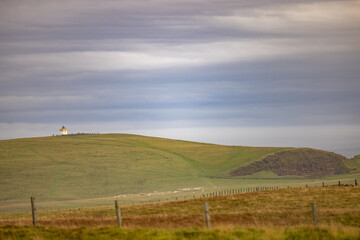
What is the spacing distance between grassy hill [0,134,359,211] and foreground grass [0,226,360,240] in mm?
97857

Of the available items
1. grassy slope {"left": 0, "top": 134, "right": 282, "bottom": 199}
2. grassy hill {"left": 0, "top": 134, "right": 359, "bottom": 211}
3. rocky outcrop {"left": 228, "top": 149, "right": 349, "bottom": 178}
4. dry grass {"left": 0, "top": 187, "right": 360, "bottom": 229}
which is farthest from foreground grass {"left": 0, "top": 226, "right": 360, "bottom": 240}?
rocky outcrop {"left": 228, "top": 149, "right": 349, "bottom": 178}

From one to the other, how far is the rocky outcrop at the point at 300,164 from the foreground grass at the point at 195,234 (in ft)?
439

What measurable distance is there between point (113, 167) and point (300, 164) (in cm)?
5771

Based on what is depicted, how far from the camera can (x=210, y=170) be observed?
16388 cm

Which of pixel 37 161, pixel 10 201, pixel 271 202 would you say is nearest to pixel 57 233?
pixel 271 202

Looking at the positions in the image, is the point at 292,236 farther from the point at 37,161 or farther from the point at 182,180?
the point at 37,161

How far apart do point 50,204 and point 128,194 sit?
22.1 metres

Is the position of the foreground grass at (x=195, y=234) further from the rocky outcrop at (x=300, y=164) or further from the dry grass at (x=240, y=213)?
the rocky outcrop at (x=300, y=164)

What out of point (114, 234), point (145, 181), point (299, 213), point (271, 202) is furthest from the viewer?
point (145, 181)

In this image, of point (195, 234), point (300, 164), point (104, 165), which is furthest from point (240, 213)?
point (300, 164)

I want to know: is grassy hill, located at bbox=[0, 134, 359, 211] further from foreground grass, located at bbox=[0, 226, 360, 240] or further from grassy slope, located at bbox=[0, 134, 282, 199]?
foreground grass, located at bbox=[0, 226, 360, 240]

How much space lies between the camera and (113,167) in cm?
15912

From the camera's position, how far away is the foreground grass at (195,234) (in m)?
24.1

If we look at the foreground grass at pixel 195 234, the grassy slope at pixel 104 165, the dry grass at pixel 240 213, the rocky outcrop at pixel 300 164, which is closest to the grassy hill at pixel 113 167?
the grassy slope at pixel 104 165
